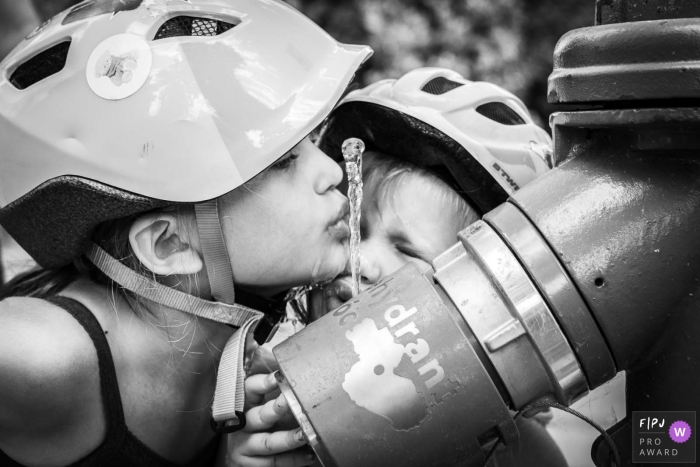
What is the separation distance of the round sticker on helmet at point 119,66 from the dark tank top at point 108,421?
0.48 m

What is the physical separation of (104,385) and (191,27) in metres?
0.78

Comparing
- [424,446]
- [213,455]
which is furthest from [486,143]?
[213,455]

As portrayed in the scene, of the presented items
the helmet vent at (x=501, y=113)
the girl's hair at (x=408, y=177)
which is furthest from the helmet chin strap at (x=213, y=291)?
the helmet vent at (x=501, y=113)

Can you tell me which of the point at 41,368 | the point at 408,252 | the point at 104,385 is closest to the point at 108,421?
the point at 104,385

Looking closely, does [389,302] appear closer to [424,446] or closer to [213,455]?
[424,446]

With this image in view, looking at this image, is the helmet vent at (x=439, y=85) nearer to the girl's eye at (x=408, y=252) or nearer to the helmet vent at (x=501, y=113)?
the helmet vent at (x=501, y=113)

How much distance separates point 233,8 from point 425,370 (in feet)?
2.84

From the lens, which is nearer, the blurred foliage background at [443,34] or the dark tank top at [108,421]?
the dark tank top at [108,421]

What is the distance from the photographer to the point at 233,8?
1.39 metres

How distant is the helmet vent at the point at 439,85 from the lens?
1.81 metres

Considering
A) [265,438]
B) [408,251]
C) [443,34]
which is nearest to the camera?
[265,438]

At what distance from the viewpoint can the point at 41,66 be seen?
4.70 ft

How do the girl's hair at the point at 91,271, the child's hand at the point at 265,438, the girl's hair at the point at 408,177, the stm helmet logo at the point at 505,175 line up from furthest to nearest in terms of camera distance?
the girl's hair at the point at 408,177, the stm helmet logo at the point at 505,175, the girl's hair at the point at 91,271, the child's hand at the point at 265,438

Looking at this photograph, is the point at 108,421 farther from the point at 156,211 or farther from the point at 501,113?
the point at 501,113
